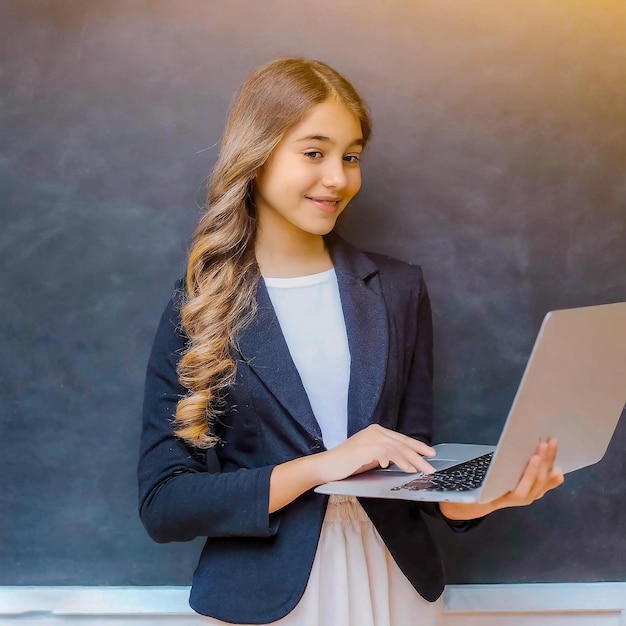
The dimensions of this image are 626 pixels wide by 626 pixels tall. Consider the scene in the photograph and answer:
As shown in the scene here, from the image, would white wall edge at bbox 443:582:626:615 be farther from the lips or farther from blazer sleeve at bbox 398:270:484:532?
the lips

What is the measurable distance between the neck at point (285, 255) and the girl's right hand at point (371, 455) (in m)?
0.40

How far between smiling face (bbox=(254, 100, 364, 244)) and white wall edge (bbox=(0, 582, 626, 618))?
961 mm

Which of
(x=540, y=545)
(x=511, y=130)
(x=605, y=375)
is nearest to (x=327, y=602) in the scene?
(x=605, y=375)

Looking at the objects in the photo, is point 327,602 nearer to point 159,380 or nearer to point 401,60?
point 159,380

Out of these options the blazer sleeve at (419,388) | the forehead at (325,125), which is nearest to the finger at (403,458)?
the blazer sleeve at (419,388)

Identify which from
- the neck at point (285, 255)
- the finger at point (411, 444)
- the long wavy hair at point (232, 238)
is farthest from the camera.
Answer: the neck at point (285, 255)

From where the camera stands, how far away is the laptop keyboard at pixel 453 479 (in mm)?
1294

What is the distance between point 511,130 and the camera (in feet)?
6.49

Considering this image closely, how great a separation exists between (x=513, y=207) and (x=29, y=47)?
3.81 ft

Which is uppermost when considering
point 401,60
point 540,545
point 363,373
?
point 401,60

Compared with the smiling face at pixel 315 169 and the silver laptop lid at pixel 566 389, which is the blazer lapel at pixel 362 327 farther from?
the silver laptop lid at pixel 566 389

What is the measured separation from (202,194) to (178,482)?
2.40ft

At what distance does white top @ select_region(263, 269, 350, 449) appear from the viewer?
158 centimetres

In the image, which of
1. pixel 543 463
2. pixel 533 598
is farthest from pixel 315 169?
pixel 533 598
